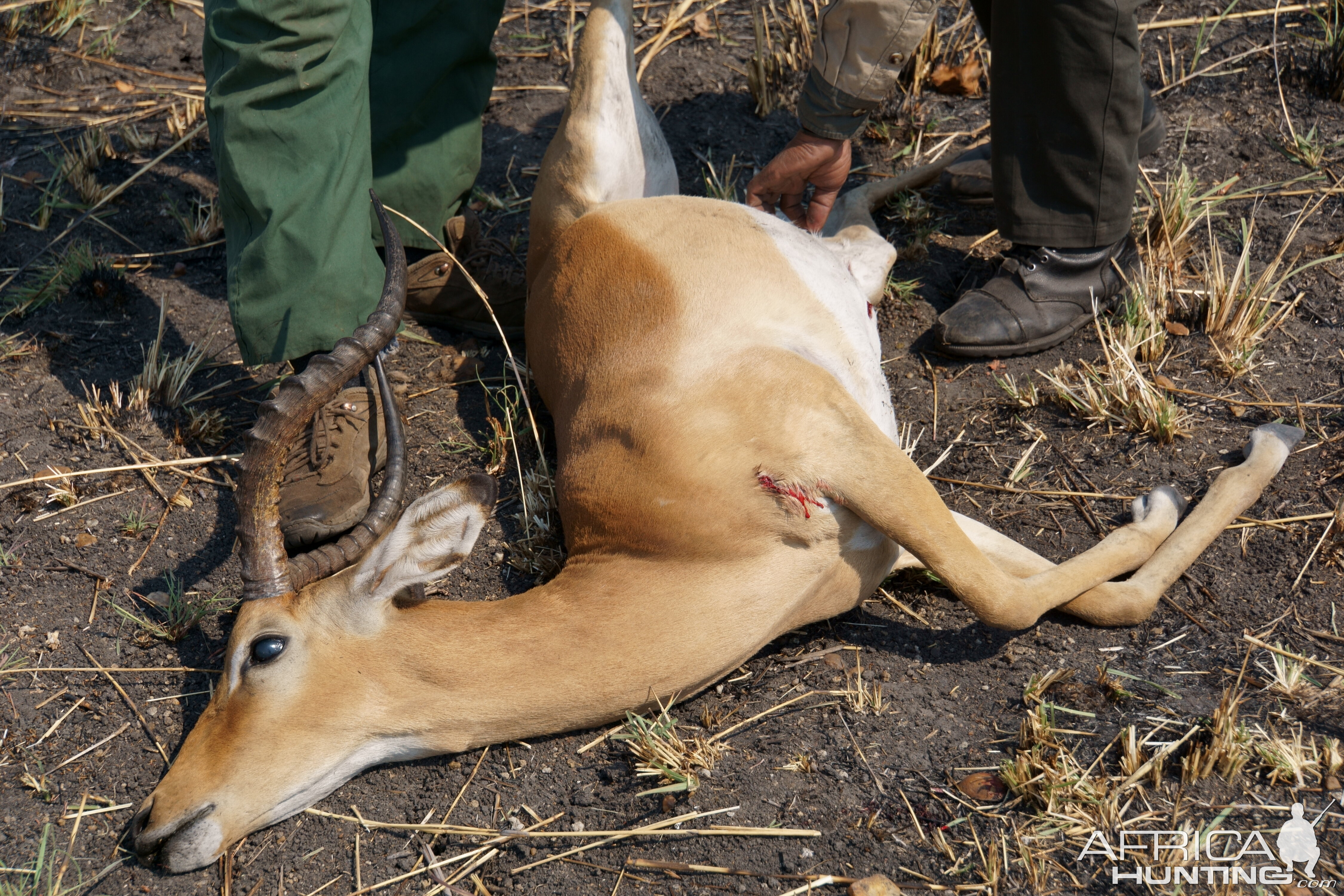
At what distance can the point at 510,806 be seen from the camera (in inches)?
111

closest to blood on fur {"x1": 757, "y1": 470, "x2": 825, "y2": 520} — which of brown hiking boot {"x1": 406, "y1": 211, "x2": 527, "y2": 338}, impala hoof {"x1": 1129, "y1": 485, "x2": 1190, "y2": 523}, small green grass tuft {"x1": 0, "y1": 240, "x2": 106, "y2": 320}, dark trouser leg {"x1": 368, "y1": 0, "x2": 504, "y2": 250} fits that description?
impala hoof {"x1": 1129, "y1": 485, "x2": 1190, "y2": 523}

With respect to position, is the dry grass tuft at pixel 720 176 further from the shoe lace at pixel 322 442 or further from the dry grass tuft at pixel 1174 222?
the shoe lace at pixel 322 442

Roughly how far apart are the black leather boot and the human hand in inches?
25.6

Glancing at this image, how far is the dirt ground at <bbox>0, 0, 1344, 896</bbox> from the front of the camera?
266 centimetres

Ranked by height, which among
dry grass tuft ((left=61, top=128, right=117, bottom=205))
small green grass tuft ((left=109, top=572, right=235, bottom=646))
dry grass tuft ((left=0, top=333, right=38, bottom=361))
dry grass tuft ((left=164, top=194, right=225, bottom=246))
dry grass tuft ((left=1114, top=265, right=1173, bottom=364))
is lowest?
small green grass tuft ((left=109, top=572, right=235, bottom=646))

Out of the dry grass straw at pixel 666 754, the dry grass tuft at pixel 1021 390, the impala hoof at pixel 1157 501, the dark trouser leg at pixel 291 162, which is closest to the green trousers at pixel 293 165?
the dark trouser leg at pixel 291 162

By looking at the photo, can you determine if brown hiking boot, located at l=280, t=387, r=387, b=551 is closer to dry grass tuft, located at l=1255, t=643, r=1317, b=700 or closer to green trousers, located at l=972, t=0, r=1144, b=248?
green trousers, located at l=972, t=0, r=1144, b=248

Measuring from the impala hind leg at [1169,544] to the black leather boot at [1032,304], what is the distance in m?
0.82

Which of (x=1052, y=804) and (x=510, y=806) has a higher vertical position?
(x=1052, y=804)

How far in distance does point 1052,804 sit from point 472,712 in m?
1.41

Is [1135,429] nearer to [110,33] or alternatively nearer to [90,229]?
[90,229]

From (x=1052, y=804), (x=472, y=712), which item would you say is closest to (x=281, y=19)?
(x=472, y=712)

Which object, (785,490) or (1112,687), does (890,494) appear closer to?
(785,490)

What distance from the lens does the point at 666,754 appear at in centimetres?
272
